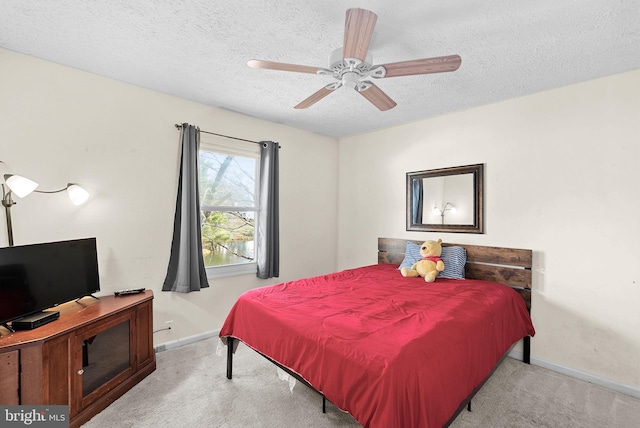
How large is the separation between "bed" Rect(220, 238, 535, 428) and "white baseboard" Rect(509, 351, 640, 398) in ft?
0.31

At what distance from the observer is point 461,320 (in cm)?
188

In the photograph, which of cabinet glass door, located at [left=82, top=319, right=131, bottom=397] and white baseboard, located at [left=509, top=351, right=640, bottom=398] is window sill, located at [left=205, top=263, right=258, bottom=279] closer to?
cabinet glass door, located at [left=82, top=319, right=131, bottom=397]

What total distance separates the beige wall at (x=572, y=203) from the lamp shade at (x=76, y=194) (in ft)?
11.5

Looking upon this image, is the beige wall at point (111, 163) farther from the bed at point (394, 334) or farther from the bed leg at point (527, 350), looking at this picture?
the bed leg at point (527, 350)

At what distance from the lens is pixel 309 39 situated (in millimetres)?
1996

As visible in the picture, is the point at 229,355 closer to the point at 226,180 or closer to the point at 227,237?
the point at 227,237

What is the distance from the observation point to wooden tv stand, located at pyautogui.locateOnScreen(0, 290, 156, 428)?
168 cm

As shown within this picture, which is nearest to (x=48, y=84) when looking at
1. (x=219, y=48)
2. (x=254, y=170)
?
(x=219, y=48)

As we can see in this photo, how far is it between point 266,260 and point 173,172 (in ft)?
4.64

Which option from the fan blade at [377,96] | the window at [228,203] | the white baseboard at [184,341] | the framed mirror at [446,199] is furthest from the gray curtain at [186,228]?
the framed mirror at [446,199]

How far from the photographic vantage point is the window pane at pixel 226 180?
3.38 meters

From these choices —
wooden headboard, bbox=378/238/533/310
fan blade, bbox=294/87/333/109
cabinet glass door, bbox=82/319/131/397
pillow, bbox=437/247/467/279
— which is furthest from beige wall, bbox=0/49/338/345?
wooden headboard, bbox=378/238/533/310

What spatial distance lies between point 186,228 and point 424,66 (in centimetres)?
251

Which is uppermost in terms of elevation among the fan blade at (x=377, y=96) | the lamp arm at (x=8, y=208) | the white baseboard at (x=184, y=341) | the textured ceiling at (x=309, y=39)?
the textured ceiling at (x=309, y=39)
